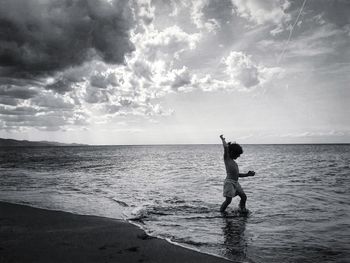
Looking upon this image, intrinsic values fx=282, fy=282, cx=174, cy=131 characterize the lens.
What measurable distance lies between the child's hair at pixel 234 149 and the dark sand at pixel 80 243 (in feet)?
11.5

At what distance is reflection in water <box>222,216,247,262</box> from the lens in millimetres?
5160

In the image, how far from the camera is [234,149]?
8.27 metres

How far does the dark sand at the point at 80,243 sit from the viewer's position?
454cm

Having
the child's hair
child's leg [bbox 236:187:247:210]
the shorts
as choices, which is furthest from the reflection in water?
the child's hair

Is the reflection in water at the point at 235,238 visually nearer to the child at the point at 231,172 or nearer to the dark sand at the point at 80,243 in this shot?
the dark sand at the point at 80,243

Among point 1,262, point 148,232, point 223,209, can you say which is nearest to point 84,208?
point 148,232

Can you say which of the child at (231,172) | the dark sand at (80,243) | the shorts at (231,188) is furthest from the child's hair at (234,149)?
the dark sand at (80,243)

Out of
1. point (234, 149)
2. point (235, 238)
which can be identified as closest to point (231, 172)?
point (234, 149)

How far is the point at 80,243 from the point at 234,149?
488 cm

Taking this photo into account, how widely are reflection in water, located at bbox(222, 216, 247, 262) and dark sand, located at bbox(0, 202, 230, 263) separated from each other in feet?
1.80

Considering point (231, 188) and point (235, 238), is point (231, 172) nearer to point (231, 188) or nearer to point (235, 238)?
point (231, 188)

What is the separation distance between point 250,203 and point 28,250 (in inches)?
310

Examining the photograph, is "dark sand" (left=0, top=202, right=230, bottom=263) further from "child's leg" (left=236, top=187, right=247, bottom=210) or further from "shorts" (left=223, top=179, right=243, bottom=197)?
"child's leg" (left=236, top=187, right=247, bottom=210)

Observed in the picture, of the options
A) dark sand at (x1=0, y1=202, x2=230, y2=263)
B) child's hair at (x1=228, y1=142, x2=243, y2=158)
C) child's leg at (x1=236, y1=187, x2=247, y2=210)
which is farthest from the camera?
child's leg at (x1=236, y1=187, x2=247, y2=210)
